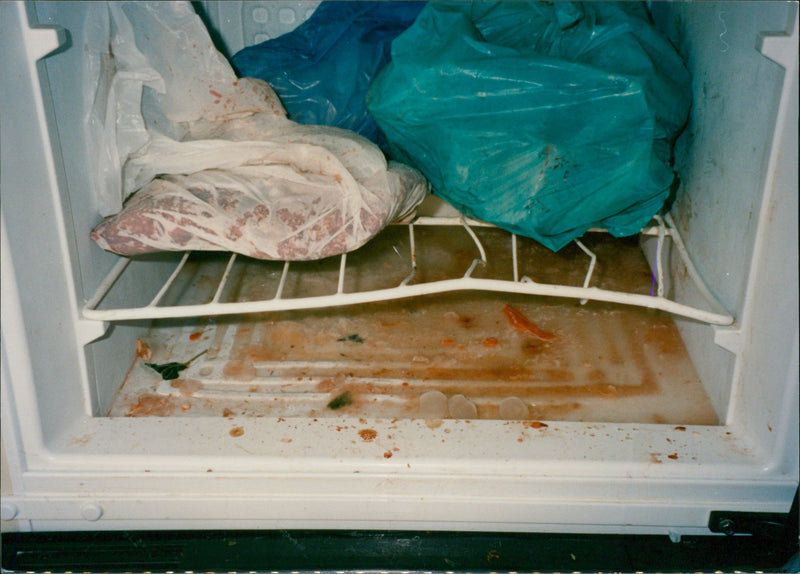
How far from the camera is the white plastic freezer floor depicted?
129 centimetres

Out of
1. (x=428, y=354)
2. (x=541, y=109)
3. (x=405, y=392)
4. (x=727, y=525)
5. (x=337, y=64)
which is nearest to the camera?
(x=727, y=525)

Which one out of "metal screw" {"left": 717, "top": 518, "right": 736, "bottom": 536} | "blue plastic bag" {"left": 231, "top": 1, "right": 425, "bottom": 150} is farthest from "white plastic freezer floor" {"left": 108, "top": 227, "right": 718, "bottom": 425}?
"blue plastic bag" {"left": 231, "top": 1, "right": 425, "bottom": 150}

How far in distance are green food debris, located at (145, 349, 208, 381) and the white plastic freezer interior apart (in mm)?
22

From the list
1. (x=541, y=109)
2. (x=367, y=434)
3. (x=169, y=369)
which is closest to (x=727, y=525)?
(x=367, y=434)

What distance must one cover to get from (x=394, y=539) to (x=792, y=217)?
0.73 metres

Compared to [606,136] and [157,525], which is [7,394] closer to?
[157,525]

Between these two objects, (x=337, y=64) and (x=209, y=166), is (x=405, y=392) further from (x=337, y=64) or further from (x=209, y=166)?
(x=337, y=64)

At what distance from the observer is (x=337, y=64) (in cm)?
157

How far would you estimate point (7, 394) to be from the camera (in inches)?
39.8

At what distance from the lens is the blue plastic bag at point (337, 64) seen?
1566 millimetres

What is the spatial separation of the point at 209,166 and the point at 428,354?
55cm

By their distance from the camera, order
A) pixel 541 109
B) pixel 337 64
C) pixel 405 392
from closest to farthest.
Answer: pixel 541 109, pixel 405 392, pixel 337 64

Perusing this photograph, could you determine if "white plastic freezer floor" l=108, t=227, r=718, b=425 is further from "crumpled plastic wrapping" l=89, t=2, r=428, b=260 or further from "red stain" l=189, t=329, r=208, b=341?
"crumpled plastic wrapping" l=89, t=2, r=428, b=260

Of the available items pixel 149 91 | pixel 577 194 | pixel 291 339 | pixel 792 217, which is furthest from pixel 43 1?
pixel 792 217
